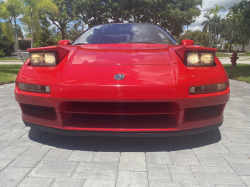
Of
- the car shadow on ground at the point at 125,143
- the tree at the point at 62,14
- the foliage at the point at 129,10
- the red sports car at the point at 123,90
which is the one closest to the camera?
the red sports car at the point at 123,90

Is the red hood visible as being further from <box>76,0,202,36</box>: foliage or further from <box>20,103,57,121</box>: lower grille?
<box>76,0,202,36</box>: foliage

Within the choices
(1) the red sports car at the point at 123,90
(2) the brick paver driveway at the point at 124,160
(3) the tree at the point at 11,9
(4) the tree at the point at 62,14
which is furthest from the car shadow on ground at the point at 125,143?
(4) the tree at the point at 62,14

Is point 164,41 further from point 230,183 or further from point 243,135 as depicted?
point 230,183

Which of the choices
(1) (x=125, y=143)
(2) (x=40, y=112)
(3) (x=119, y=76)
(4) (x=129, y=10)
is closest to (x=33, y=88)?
(2) (x=40, y=112)

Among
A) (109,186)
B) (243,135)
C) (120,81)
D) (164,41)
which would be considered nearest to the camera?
(109,186)

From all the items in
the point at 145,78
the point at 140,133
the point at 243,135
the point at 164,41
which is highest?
the point at 164,41

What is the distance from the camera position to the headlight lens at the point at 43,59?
172 cm

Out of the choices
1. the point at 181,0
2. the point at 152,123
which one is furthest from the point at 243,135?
the point at 181,0

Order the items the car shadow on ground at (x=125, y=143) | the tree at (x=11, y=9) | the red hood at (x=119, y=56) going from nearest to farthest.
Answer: the red hood at (x=119, y=56)
the car shadow on ground at (x=125, y=143)
the tree at (x=11, y=9)

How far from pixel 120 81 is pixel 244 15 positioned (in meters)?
10.1

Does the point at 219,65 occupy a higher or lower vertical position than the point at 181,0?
lower

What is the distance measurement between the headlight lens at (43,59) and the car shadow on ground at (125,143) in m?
0.80

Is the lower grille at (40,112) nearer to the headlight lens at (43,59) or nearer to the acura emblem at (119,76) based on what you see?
the headlight lens at (43,59)

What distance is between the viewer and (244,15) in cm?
897
